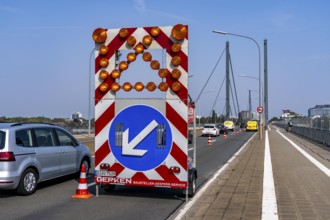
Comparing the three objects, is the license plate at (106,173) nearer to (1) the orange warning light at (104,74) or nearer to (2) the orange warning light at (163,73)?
(1) the orange warning light at (104,74)

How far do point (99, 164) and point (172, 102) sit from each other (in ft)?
6.36

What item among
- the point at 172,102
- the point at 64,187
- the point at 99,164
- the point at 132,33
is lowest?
the point at 64,187

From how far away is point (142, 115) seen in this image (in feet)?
28.0

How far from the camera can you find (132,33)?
8633 millimetres

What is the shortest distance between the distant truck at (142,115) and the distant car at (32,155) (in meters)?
1.60

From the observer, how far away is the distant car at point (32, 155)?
28.8 feet

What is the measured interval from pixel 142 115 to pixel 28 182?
9.57 feet

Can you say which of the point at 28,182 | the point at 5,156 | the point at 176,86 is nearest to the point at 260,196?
the point at 176,86

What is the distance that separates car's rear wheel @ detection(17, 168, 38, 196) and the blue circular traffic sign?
2.06 m

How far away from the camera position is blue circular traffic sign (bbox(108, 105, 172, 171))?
8.47 metres

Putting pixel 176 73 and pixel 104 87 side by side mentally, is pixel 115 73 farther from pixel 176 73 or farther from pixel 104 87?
pixel 176 73

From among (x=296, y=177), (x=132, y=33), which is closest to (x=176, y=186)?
(x=132, y=33)

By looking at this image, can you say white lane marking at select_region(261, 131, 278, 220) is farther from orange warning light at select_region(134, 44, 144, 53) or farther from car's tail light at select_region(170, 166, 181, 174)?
orange warning light at select_region(134, 44, 144, 53)

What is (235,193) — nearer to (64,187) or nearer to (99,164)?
(99,164)
